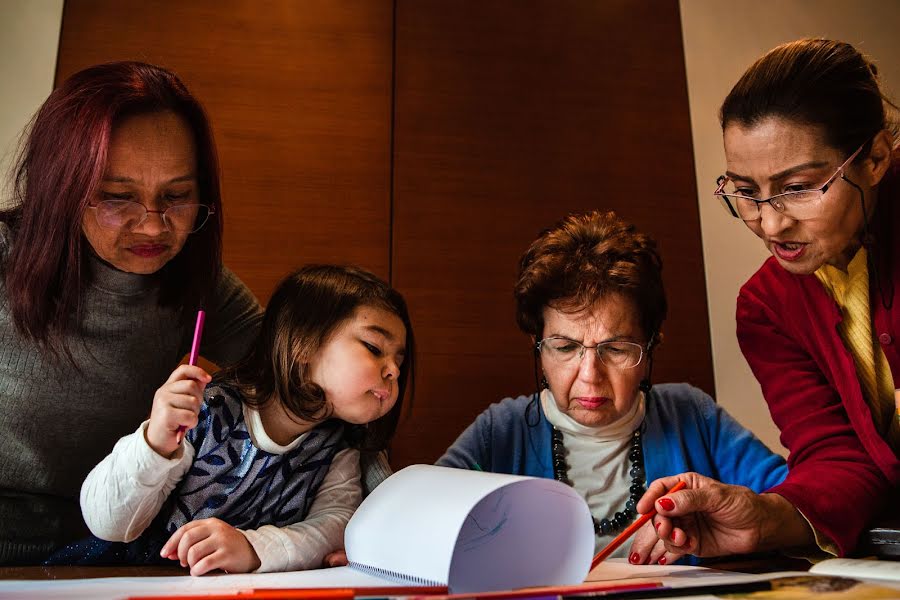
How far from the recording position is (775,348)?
1314mm

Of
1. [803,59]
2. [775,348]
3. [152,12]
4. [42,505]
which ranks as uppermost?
[152,12]

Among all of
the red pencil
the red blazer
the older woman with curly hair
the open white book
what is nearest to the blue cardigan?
the older woman with curly hair

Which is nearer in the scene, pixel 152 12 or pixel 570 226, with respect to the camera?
pixel 570 226

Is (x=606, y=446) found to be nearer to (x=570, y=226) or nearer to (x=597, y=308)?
(x=597, y=308)

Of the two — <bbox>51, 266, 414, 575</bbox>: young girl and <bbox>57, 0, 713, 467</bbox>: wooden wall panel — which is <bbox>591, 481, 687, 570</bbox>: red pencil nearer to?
<bbox>51, 266, 414, 575</bbox>: young girl

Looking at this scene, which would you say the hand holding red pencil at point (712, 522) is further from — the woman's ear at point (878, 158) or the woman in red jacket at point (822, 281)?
the woman's ear at point (878, 158)

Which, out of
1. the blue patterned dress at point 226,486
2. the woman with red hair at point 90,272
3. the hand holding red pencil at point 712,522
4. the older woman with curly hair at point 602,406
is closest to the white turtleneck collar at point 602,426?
the older woman with curly hair at point 602,406

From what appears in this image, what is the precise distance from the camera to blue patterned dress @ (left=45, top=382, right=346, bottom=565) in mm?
1128

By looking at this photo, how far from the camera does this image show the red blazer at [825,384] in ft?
3.52

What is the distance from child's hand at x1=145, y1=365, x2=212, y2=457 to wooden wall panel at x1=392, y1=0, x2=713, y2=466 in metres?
0.91

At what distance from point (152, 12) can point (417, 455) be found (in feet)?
4.24

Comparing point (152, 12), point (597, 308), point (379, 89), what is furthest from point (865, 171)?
point (152, 12)

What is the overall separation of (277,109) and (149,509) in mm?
1180

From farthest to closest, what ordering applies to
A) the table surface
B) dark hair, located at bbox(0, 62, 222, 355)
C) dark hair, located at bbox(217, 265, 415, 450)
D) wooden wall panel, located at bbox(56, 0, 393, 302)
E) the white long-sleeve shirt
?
wooden wall panel, located at bbox(56, 0, 393, 302) → dark hair, located at bbox(217, 265, 415, 450) → dark hair, located at bbox(0, 62, 222, 355) → the white long-sleeve shirt → the table surface
